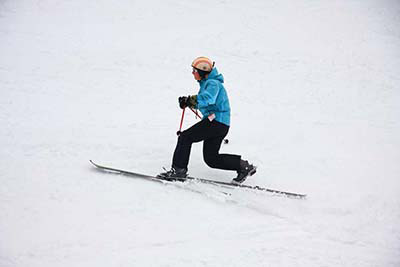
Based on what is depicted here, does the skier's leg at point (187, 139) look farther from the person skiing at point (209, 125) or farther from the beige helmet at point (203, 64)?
the beige helmet at point (203, 64)

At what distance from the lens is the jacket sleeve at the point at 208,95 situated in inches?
217

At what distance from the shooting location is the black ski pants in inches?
229

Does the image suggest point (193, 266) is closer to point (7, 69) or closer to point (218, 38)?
point (7, 69)

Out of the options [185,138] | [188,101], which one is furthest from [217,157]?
[188,101]

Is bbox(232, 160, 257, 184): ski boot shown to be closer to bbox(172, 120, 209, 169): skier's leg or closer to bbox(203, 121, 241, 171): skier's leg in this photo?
bbox(203, 121, 241, 171): skier's leg

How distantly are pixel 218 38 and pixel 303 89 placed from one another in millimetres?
3289

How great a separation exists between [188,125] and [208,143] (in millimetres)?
2179

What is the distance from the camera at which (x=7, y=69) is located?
30.6 feet

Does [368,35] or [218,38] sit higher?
[368,35]

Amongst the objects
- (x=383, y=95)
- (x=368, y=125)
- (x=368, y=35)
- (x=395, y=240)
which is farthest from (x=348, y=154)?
(x=368, y=35)

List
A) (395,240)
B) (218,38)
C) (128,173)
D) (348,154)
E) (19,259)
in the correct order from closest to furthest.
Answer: (19,259) < (395,240) < (128,173) < (348,154) < (218,38)

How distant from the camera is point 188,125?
8.05m

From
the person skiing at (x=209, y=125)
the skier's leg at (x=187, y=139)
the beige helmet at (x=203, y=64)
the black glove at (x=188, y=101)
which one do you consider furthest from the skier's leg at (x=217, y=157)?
the beige helmet at (x=203, y=64)

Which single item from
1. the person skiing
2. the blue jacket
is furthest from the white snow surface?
the blue jacket
